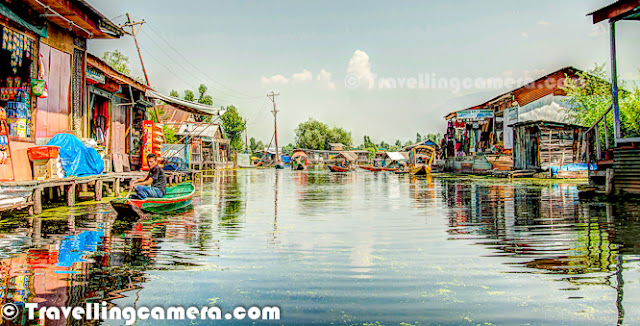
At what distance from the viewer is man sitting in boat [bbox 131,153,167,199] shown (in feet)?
33.7

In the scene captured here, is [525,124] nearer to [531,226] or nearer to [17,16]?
[531,226]

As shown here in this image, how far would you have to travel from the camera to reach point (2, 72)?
36.2 ft

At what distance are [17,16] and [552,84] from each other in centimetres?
2882

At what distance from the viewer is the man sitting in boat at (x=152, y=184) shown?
10.3 meters

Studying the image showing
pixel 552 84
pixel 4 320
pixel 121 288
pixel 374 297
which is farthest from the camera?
pixel 552 84

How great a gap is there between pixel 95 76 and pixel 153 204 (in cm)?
762

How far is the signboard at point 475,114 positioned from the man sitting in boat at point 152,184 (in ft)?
85.1

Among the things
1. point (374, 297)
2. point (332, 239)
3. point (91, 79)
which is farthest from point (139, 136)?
point (374, 297)

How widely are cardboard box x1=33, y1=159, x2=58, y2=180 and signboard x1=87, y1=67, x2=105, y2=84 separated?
170 inches

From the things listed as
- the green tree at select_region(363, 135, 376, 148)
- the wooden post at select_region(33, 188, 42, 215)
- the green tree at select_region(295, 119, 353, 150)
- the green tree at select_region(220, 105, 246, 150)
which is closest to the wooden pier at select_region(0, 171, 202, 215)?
the wooden post at select_region(33, 188, 42, 215)

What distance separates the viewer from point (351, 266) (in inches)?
217

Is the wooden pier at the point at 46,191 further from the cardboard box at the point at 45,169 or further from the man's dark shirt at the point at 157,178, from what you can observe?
the man's dark shirt at the point at 157,178

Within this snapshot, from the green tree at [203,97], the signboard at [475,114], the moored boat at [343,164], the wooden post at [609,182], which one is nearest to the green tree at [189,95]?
the green tree at [203,97]

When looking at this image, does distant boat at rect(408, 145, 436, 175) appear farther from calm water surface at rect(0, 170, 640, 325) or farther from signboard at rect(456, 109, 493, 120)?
calm water surface at rect(0, 170, 640, 325)
